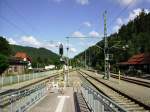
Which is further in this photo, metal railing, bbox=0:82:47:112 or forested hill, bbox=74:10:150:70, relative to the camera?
forested hill, bbox=74:10:150:70

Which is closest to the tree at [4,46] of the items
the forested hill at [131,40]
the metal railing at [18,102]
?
the forested hill at [131,40]

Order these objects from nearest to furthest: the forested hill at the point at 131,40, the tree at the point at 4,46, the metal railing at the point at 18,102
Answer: the metal railing at the point at 18,102
the tree at the point at 4,46
the forested hill at the point at 131,40

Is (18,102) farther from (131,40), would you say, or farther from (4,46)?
(131,40)

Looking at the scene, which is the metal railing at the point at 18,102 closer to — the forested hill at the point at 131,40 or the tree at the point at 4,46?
the tree at the point at 4,46

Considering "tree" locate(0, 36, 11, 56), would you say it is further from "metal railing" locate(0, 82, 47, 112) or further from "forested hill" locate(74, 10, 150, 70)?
"metal railing" locate(0, 82, 47, 112)

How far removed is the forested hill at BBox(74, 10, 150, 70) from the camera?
127875 millimetres

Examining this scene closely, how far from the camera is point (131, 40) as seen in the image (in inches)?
5738

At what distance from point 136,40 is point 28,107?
124733 mm

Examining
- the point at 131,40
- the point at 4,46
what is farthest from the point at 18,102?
the point at 131,40

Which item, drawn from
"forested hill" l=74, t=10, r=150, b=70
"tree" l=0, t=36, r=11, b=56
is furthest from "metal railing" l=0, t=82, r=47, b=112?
"forested hill" l=74, t=10, r=150, b=70

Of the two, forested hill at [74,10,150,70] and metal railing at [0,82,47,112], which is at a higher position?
forested hill at [74,10,150,70]

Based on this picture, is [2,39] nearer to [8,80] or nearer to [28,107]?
[8,80]

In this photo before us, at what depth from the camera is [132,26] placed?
172875 mm

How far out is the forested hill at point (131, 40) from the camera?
420ft
